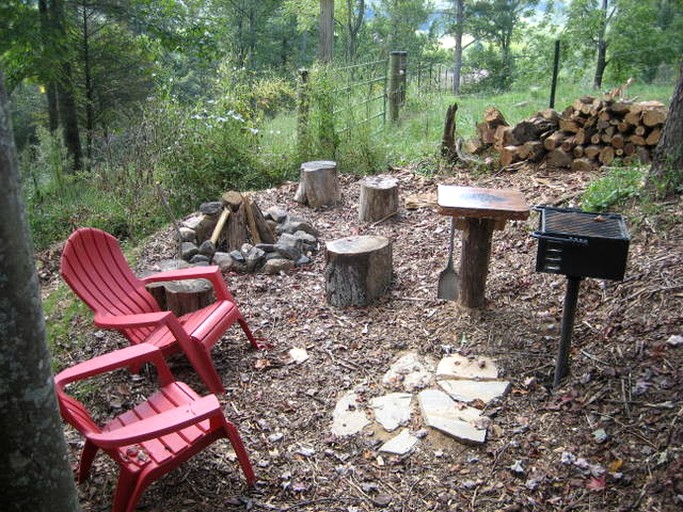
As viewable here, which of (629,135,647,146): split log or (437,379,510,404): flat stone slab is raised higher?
(629,135,647,146): split log

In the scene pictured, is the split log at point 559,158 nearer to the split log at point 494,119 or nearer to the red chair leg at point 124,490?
the split log at point 494,119

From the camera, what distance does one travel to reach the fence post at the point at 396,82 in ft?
27.8

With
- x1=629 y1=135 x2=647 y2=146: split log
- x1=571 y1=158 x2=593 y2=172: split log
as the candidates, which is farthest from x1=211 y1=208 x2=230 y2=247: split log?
x1=629 y1=135 x2=647 y2=146: split log

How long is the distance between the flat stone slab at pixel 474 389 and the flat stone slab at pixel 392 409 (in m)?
0.22

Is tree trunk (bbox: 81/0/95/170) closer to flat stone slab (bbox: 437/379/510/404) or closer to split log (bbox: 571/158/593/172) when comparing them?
split log (bbox: 571/158/593/172)

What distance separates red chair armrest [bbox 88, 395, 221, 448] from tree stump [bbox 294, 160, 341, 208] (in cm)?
378

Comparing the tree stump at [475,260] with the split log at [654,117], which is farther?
the split log at [654,117]

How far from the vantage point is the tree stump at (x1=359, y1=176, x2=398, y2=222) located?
546 cm

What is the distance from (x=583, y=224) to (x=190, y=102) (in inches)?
229

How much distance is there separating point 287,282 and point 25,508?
312cm

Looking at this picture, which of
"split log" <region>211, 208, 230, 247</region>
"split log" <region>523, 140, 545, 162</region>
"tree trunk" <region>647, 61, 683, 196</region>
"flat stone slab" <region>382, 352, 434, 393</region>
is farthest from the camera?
"split log" <region>523, 140, 545, 162</region>

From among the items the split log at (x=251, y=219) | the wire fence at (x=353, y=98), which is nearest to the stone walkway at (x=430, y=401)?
the split log at (x=251, y=219)

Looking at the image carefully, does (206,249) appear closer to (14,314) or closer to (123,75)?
(14,314)

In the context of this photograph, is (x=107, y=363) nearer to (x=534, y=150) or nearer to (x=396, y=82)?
(x=534, y=150)
